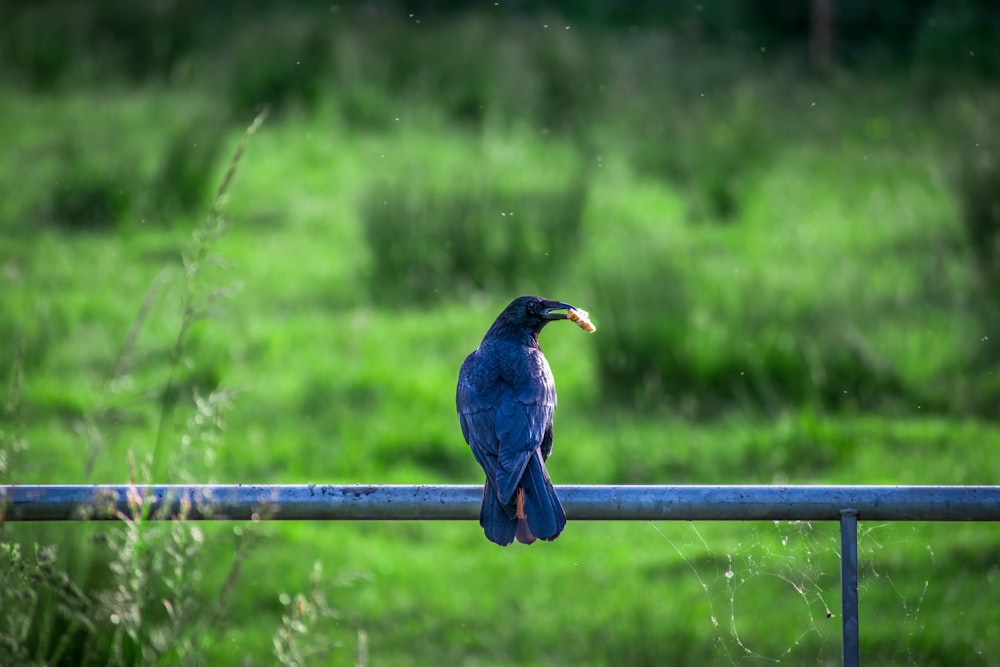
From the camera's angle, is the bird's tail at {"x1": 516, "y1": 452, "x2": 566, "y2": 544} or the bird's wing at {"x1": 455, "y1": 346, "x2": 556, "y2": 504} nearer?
the bird's tail at {"x1": 516, "y1": 452, "x2": 566, "y2": 544}

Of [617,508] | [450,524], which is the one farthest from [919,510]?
[450,524]

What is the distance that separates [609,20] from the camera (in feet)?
65.4

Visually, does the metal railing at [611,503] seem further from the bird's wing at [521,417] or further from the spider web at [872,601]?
the spider web at [872,601]

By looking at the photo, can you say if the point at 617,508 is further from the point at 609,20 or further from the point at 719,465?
the point at 609,20

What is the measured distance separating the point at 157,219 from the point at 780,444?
5434mm

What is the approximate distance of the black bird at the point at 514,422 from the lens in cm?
233

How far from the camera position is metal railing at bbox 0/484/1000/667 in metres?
2.03

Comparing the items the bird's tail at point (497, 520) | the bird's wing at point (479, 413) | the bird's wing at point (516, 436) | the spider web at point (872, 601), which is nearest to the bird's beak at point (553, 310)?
the bird's wing at point (479, 413)

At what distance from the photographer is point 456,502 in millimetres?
2115

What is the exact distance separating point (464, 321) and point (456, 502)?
19.1 ft

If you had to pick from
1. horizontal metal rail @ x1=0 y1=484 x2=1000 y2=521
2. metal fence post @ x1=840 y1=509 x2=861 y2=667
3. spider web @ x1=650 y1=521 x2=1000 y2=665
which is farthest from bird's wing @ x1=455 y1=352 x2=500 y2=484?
spider web @ x1=650 y1=521 x2=1000 y2=665

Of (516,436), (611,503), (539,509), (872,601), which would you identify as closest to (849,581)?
(611,503)

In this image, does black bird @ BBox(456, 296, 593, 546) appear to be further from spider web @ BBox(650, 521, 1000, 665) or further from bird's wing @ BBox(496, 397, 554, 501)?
spider web @ BBox(650, 521, 1000, 665)

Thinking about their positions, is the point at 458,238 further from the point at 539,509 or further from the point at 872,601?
the point at 539,509
